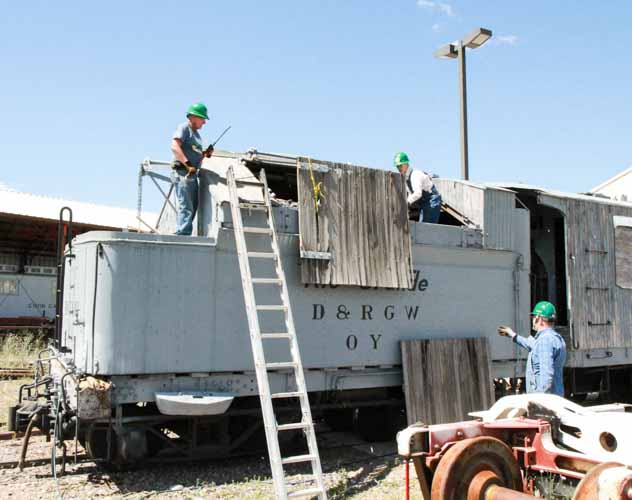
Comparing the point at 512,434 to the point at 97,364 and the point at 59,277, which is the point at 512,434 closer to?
the point at 97,364

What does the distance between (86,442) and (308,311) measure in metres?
2.85

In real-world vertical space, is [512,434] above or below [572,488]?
above

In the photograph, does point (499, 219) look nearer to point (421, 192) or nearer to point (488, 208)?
point (488, 208)

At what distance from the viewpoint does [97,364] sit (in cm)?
632

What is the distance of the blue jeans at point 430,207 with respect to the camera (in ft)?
28.7

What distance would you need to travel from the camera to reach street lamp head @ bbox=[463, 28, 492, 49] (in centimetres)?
1177

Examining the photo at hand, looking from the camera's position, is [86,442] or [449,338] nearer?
[86,442]

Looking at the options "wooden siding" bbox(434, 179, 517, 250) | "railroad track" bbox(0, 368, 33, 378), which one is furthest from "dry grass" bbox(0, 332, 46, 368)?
"wooden siding" bbox(434, 179, 517, 250)

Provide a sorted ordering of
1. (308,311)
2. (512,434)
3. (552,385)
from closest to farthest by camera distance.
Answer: (512,434) < (552,385) < (308,311)

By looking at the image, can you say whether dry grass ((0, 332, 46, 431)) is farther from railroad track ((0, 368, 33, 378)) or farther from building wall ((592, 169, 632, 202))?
building wall ((592, 169, 632, 202))

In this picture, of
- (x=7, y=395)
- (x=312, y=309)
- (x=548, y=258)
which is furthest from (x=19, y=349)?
(x=548, y=258)

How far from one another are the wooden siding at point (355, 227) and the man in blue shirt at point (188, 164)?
47.2 inches

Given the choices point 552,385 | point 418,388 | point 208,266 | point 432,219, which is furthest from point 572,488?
point 432,219

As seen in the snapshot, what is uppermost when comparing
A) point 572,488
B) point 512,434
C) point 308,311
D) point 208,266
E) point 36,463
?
point 208,266
